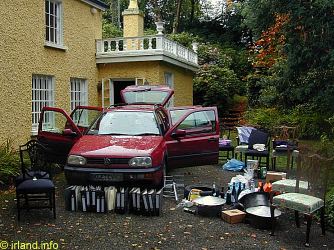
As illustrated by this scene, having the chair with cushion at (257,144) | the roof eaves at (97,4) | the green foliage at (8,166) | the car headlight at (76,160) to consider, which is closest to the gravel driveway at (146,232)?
the car headlight at (76,160)

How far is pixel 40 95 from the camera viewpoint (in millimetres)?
13570

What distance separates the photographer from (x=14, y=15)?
12023 millimetres

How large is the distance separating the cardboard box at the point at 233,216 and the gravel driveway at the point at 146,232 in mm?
87

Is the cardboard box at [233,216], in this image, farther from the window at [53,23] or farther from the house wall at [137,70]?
the house wall at [137,70]

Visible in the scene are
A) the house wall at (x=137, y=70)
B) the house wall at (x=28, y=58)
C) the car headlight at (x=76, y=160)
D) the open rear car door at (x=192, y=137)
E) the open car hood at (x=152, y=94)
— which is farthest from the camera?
the house wall at (x=137, y=70)

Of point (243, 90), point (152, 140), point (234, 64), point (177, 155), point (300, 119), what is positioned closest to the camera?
point (152, 140)

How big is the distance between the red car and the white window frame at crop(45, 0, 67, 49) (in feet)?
12.8

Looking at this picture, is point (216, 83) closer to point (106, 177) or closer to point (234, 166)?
→ point (234, 166)

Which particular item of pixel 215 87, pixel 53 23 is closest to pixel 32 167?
pixel 53 23

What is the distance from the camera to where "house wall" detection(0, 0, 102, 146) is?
11.7m

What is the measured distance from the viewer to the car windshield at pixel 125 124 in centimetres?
883

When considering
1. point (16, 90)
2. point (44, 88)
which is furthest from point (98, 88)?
point (16, 90)

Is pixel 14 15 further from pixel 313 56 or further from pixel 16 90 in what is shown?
pixel 313 56

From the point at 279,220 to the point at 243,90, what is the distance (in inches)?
867
